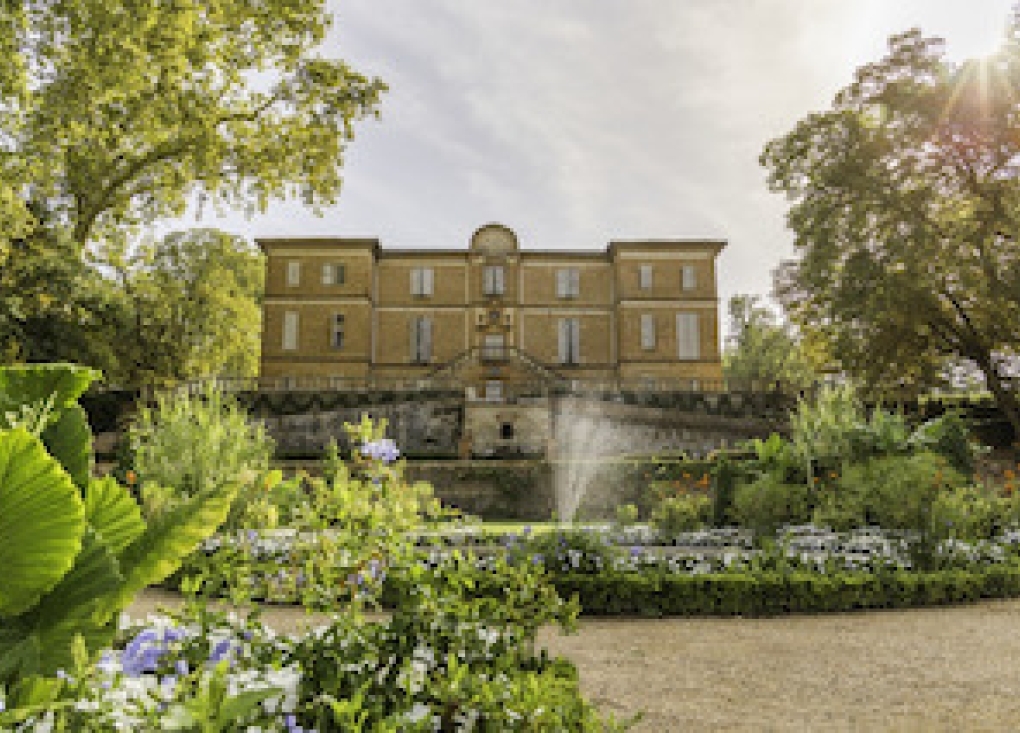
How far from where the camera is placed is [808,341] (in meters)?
25.7

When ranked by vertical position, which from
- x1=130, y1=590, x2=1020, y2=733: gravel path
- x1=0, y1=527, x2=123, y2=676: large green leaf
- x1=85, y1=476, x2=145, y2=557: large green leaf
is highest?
x1=85, y1=476, x2=145, y2=557: large green leaf

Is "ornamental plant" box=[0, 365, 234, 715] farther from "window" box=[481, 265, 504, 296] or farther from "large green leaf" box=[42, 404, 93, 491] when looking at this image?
"window" box=[481, 265, 504, 296]

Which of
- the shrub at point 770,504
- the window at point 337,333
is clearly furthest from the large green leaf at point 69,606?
the window at point 337,333

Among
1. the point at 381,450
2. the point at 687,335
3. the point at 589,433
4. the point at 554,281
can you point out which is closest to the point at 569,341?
the point at 554,281

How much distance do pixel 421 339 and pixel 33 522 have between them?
3227 cm

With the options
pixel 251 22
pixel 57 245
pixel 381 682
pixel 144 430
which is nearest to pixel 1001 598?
pixel 381 682

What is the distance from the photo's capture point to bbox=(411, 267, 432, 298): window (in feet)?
112

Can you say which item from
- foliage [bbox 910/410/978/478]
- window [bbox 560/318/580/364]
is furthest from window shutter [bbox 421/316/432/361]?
foliage [bbox 910/410/978/478]

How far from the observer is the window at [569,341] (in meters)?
33.8

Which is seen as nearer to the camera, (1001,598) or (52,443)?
(52,443)

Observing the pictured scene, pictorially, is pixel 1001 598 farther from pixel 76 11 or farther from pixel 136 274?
pixel 136 274

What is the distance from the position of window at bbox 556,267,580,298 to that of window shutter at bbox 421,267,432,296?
579 cm

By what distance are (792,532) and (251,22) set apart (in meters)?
14.1

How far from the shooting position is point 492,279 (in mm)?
33906
